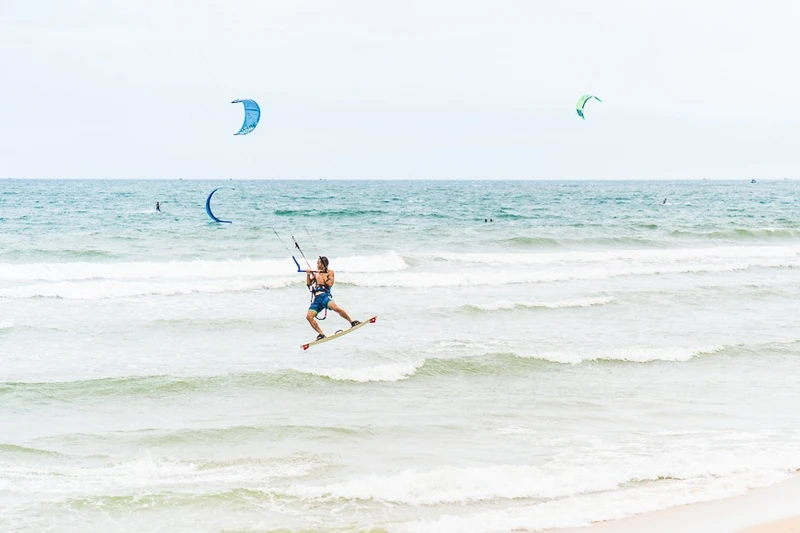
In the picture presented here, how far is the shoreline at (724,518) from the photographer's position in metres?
7.76

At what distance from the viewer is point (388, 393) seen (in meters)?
12.8

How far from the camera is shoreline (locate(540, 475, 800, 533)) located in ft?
25.5

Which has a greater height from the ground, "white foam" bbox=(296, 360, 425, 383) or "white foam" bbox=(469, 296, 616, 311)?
"white foam" bbox=(469, 296, 616, 311)

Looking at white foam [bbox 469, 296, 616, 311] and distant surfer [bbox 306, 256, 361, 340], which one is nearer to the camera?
distant surfer [bbox 306, 256, 361, 340]

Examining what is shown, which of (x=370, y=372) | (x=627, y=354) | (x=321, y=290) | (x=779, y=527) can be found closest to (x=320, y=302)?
(x=321, y=290)

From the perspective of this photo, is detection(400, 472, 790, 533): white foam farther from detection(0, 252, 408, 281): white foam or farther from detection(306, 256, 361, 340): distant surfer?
detection(0, 252, 408, 281): white foam

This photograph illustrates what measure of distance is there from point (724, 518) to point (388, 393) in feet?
19.1

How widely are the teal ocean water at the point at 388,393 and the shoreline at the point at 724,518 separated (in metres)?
0.19

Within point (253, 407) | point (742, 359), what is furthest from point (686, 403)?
point (253, 407)

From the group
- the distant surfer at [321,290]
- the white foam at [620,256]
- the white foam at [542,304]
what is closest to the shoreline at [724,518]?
the distant surfer at [321,290]

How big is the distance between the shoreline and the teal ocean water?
19 cm

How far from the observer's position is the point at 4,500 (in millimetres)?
8531

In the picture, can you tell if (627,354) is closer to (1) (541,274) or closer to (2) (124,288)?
(1) (541,274)
